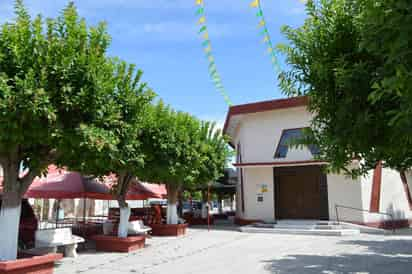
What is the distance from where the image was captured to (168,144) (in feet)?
41.2

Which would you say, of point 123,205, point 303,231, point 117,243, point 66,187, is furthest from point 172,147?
point 303,231

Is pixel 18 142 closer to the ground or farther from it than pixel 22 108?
closer to the ground

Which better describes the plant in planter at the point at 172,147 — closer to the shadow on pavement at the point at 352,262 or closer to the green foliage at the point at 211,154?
the green foliage at the point at 211,154

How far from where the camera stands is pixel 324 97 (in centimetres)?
540

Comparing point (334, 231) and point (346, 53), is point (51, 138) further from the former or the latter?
point (334, 231)

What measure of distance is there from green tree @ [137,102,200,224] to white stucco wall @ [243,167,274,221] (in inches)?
222

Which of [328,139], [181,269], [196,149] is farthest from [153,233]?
[328,139]

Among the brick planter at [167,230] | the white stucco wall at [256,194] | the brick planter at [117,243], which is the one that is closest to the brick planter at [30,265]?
the brick planter at [117,243]

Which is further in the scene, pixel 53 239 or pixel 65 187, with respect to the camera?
pixel 65 187

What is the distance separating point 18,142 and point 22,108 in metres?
0.85

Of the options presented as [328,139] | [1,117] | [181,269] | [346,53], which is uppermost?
[346,53]

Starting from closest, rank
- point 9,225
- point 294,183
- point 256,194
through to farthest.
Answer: point 9,225, point 294,183, point 256,194

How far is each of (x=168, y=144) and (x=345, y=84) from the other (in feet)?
28.1

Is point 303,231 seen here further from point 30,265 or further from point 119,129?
point 30,265
